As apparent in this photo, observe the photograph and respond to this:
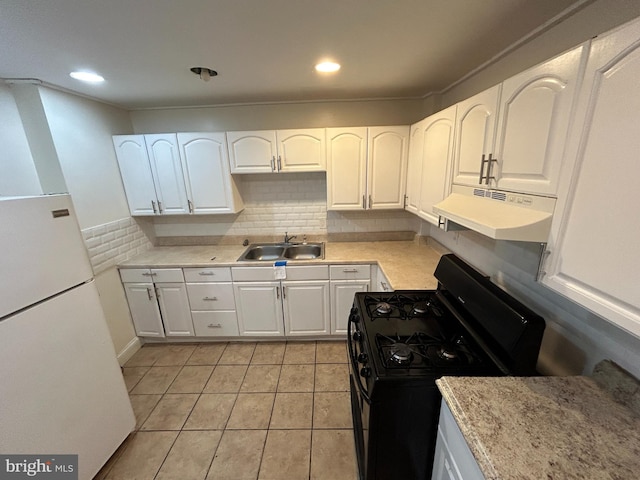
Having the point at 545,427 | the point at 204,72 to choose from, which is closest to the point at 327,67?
the point at 204,72

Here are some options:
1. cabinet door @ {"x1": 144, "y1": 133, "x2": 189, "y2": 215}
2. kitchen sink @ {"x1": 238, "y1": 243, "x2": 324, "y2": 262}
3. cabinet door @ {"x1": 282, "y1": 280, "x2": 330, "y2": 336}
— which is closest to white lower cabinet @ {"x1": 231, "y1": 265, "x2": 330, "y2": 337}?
cabinet door @ {"x1": 282, "y1": 280, "x2": 330, "y2": 336}

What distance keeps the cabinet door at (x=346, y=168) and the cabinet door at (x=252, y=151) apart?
559 mm

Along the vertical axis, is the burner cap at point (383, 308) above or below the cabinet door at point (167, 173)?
below

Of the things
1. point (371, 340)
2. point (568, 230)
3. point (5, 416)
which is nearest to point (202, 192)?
point (5, 416)

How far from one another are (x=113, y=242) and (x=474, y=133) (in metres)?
3.07

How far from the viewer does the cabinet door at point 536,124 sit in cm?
83

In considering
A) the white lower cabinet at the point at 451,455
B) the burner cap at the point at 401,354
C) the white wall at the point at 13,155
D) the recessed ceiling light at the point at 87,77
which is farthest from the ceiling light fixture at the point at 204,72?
the white lower cabinet at the point at 451,455

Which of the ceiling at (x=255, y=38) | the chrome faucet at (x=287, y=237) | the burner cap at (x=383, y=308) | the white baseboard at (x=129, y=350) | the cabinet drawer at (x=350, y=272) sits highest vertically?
the ceiling at (x=255, y=38)

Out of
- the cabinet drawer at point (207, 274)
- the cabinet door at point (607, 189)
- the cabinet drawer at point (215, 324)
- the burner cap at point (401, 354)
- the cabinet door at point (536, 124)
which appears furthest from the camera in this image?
the cabinet drawer at point (215, 324)

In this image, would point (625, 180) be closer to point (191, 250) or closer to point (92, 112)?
point (191, 250)

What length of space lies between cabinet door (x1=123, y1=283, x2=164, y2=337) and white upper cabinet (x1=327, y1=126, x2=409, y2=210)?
2.01 m

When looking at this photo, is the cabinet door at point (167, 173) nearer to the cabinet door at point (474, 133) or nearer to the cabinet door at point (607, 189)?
the cabinet door at point (474, 133)

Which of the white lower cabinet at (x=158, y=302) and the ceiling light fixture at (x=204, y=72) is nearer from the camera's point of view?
the ceiling light fixture at (x=204, y=72)

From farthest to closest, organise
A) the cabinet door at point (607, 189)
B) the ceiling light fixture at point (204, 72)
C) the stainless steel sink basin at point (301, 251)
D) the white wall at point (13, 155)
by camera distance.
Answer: the stainless steel sink basin at point (301, 251)
the white wall at point (13, 155)
the ceiling light fixture at point (204, 72)
the cabinet door at point (607, 189)
